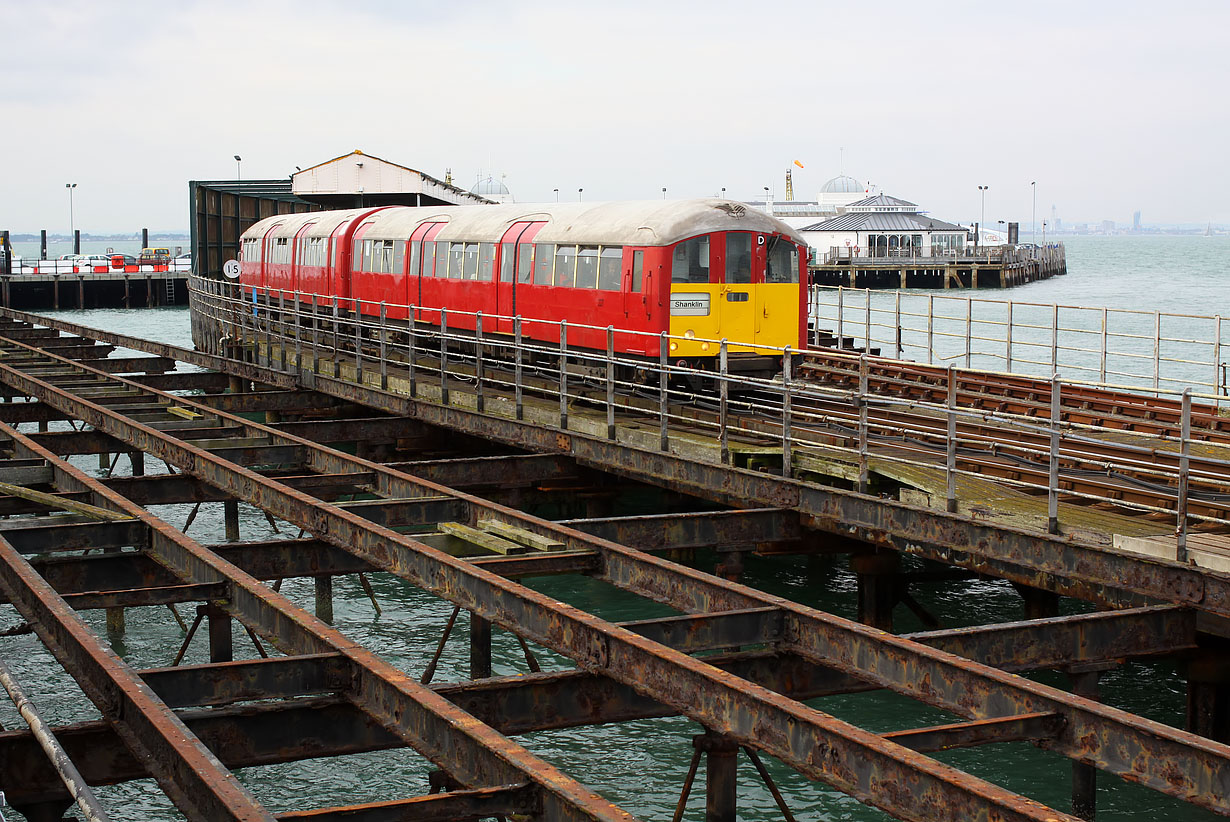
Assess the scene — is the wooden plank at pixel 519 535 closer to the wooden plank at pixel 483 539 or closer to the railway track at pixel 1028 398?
the wooden plank at pixel 483 539

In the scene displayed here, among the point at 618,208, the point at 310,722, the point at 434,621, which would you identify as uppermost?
the point at 618,208

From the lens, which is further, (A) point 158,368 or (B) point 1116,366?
(B) point 1116,366

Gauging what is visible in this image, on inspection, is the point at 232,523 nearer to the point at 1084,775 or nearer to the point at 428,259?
the point at 428,259

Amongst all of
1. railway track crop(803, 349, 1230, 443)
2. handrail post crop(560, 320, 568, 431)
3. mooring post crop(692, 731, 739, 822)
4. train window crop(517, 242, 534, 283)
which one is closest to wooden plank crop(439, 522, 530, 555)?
mooring post crop(692, 731, 739, 822)

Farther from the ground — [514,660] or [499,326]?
[499,326]

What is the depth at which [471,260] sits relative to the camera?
25.2 metres

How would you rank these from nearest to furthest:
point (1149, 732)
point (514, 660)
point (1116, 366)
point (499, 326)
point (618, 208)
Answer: point (1149, 732) < point (514, 660) < point (618, 208) < point (499, 326) < point (1116, 366)

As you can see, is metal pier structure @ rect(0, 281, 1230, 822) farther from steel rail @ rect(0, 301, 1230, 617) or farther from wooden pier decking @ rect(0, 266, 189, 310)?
wooden pier decking @ rect(0, 266, 189, 310)

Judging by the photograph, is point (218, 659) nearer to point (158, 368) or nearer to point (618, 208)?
point (618, 208)

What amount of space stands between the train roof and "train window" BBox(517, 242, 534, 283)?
1.02 feet

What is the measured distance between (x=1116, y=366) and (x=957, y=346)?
487 inches

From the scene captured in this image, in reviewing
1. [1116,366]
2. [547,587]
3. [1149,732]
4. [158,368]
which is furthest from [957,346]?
[1149,732]

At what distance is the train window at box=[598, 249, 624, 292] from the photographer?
20391mm

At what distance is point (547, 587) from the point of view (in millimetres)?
18391
